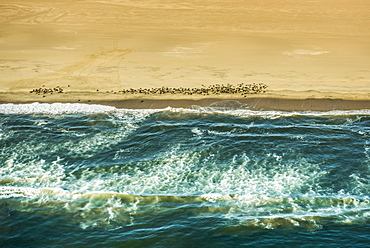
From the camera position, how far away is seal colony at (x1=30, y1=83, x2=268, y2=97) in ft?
62.0

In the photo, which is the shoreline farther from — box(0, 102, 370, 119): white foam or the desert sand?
box(0, 102, 370, 119): white foam

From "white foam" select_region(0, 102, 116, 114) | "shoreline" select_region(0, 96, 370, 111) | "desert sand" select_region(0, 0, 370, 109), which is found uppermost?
"desert sand" select_region(0, 0, 370, 109)

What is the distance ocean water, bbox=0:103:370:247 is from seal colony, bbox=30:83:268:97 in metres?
1.42

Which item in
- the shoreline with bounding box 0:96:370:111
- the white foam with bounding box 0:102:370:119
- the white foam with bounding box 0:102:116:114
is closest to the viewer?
the white foam with bounding box 0:102:370:119

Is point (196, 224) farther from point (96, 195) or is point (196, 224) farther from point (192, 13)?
point (192, 13)

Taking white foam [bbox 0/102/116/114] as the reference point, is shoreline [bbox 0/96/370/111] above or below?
above

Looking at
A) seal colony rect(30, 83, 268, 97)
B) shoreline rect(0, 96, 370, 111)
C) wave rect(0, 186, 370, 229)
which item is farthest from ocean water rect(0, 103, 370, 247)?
seal colony rect(30, 83, 268, 97)

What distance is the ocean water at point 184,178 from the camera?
10562 millimetres

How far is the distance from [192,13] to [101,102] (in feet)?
41.8

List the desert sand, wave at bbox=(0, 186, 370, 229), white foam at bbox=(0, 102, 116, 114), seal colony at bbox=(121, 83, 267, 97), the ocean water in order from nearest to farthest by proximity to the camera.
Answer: the ocean water, wave at bbox=(0, 186, 370, 229), white foam at bbox=(0, 102, 116, 114), seal colony at bbox=(121, 83, 267, 97), the desert sand

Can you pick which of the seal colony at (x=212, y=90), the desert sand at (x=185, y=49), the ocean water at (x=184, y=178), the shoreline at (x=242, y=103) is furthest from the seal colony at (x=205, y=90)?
the ocean water at (x=184, y=178)

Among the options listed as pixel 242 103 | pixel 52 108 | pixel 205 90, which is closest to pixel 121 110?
pixel 52 108

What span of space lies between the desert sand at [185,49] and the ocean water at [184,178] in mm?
1909

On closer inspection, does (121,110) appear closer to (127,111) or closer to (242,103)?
(127,111)
